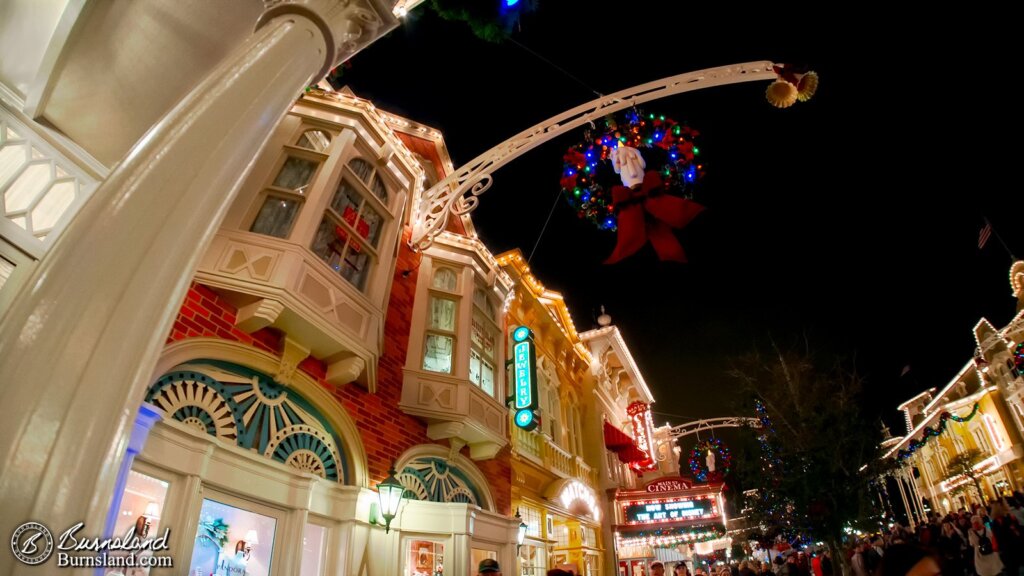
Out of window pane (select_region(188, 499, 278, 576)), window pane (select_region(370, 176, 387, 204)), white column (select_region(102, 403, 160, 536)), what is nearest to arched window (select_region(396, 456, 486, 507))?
window pane (select_region(188, 499, 278, 576))

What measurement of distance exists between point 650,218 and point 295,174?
5445mm

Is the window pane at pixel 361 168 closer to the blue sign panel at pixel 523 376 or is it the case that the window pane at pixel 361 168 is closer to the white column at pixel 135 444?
the white column at pixel 135 444

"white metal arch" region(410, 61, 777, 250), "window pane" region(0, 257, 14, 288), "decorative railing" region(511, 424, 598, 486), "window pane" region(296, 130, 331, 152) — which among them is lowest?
"window pane" region(0, 257, 14, 288)

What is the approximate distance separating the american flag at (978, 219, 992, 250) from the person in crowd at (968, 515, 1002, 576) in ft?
28.5

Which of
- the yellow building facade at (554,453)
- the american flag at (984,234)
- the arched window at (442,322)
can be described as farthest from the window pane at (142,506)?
the american flag at (984,234)

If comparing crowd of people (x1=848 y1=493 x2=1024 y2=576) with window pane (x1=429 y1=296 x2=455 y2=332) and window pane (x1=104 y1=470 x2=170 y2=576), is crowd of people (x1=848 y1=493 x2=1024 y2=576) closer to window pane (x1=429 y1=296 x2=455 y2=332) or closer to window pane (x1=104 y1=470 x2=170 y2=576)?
window pane (x1=104 y1=470 x2=170 y2=576)

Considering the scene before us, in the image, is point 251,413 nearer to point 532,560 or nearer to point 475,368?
point 475,368

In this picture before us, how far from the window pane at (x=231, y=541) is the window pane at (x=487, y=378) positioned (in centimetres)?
563

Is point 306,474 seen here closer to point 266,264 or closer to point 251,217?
point 266,264

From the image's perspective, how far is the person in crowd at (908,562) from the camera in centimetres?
233

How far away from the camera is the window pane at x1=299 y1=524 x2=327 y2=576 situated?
22.1ft

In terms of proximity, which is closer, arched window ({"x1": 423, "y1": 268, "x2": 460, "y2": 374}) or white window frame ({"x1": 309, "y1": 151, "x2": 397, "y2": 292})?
white window frame ({"x1": 309, "y1": 151, "x2": 397, "y2": 292})

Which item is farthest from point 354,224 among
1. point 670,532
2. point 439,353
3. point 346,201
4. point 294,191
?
point 670,532

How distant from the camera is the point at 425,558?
8273mm
